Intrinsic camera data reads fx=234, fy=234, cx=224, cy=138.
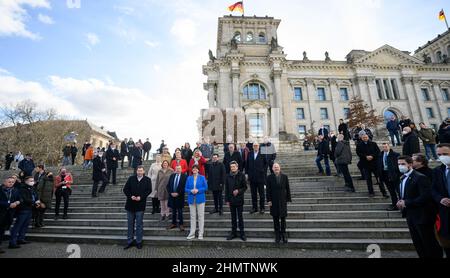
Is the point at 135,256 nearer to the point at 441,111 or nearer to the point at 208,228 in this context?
the point at 208,228

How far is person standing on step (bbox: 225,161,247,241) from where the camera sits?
6129 millimetres

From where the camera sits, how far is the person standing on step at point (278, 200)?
18.7 ft

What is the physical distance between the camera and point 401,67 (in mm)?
38906

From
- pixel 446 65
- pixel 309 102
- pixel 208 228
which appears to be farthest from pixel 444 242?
pixel 446 65

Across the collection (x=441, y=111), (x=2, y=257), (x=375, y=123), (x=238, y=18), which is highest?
(x=238, y=18)

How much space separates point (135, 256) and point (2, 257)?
3.34 meters

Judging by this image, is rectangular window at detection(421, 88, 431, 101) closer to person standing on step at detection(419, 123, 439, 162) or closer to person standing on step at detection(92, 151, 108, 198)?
person standing on step at detection(419, 123, 439, 162)

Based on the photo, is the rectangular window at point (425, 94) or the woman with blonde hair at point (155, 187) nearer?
the woman with blonde hair at point (155, 187)

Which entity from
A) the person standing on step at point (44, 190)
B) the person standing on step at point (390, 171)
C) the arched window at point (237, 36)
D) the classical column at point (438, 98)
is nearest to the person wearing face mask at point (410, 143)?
the person standing on step at point (390, 171)

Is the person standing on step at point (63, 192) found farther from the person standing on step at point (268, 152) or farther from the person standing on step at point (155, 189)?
the person standing on step at point (268, 152)

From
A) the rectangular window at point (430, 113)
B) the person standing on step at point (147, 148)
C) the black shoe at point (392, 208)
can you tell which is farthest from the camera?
the rectangular window at point (430, 113)

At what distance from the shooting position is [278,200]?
5750mm

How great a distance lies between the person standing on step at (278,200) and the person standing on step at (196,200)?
1.80 meters
